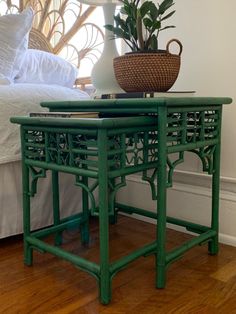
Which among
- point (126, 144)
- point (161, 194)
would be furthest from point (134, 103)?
point (161, 194)

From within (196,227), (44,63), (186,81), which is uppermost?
(44,63)

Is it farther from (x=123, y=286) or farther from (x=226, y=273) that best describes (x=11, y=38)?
(x=226, y=273)

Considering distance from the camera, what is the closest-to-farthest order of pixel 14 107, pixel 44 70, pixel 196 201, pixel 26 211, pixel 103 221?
A: 1. pixel 103 221
2. pixel 26 211
3. pixel 14 107
4. pixel 196 201
5. pixel 44 70

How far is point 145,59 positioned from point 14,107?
1.71 feet

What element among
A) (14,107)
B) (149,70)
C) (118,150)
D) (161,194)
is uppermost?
(149,70)

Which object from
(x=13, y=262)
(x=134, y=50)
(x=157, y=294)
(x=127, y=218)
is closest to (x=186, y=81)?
(x=134, y=50)

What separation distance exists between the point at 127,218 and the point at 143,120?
812 mm

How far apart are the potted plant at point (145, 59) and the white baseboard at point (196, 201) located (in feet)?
1.49

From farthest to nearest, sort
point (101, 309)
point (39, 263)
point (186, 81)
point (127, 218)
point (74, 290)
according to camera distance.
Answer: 1. point (127, 218)
2. point (186, 81)
3. point (39, 263)
4. point (74, 290)
5. point (101, 309)

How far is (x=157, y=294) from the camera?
1.03m

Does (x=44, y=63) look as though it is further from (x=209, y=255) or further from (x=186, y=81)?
(x=209, y=255)

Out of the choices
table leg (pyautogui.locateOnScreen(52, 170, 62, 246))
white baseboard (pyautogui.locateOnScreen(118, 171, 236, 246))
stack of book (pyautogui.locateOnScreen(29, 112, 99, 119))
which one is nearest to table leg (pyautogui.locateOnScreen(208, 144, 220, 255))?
white baseboard (pyautogui.locateOnScreen(118, 171, 236, 246))

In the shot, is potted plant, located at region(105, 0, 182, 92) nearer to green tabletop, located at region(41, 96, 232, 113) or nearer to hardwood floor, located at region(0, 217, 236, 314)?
green tabletop, located at region(41, 96, 232, 113)

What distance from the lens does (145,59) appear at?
3.80 feet
